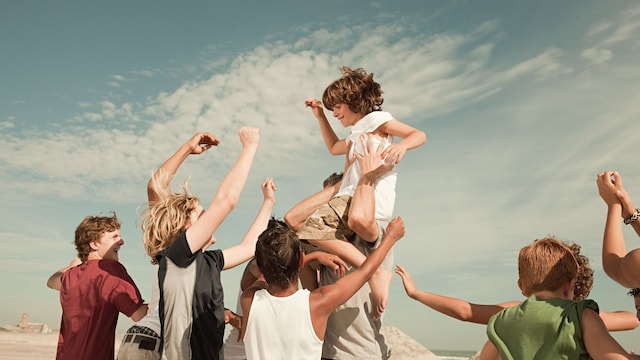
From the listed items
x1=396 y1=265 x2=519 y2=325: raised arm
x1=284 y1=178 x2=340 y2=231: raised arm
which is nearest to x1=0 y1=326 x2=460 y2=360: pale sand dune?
x1=284 y1=178 x2=340 y2=231: raised arm

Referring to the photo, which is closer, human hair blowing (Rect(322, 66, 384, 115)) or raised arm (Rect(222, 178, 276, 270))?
raised arm (Rect(222, 178, 276, 270))

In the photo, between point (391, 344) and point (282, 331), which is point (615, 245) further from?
point (391, 344)

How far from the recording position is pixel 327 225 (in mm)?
4836

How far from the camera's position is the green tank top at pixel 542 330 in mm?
3396

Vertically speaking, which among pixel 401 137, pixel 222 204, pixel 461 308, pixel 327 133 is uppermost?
pixel 327 133

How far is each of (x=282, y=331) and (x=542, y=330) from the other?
164 cm

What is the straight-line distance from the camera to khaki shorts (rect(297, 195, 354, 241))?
4.80m

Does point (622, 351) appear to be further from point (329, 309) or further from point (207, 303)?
point (207, 303)

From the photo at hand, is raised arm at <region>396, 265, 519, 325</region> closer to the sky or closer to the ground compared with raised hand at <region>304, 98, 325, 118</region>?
closer to the ground

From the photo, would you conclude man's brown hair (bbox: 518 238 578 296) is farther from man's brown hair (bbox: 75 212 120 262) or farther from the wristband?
man's brown hair (bbox: 75 212 120 262)

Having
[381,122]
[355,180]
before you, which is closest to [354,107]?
[381,122]

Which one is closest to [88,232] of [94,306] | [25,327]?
[94,306]

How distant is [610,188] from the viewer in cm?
423

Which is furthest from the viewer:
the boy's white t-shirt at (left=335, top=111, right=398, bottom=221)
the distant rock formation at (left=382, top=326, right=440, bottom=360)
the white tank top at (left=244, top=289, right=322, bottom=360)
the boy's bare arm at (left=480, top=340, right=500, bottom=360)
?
the distant rock formation at (left=382, top=326, right=440, bottom=360)
